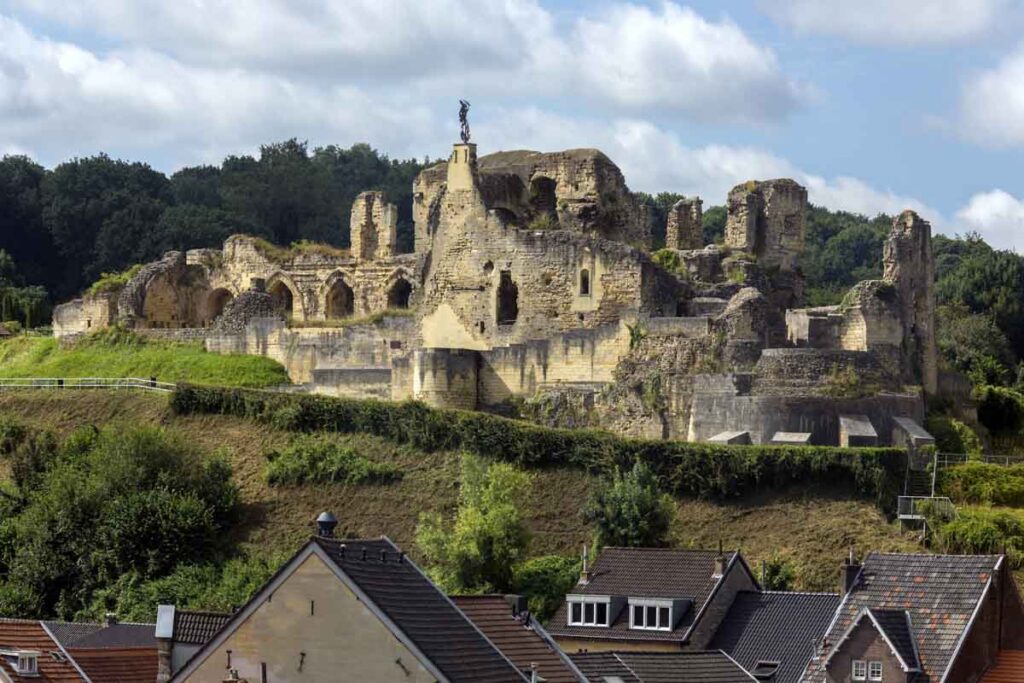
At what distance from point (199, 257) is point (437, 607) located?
47928 mm

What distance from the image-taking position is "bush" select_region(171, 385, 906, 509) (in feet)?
181

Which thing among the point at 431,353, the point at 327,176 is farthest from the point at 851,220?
the point at 431,353

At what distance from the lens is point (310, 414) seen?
64.0 metres

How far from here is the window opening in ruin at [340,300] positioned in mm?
78125

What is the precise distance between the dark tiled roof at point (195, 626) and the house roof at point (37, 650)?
5.53ft

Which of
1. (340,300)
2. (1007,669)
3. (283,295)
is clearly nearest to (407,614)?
(1007,669)

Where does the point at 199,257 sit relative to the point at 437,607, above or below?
above

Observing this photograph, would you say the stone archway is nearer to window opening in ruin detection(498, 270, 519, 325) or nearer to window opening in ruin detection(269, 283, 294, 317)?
window opening in ruin detection(269, 283, 294, 317)

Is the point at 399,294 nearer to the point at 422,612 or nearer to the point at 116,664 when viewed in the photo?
the point at 116,664

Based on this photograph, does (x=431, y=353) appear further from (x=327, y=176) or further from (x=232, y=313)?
(x=327, y=176)

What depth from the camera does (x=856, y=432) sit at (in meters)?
56.9

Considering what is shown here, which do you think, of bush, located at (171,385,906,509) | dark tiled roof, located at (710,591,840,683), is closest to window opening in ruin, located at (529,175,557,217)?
bush, located at (171,385,906,509)

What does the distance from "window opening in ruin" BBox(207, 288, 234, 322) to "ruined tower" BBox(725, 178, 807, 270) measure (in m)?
18.9

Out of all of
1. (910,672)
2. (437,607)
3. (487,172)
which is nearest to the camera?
(437,607)
